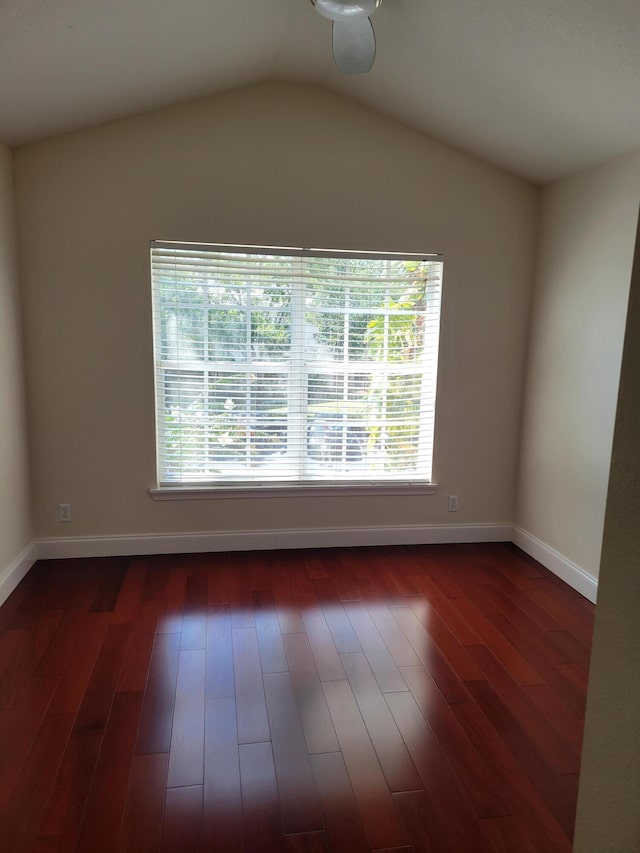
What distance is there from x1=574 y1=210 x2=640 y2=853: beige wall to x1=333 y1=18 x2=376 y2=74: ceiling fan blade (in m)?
1.94

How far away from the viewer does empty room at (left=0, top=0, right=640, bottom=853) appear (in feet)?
6.22

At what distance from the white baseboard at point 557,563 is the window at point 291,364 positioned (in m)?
0.87

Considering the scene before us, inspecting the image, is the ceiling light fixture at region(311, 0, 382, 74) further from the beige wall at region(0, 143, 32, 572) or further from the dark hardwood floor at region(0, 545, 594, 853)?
the dark hardwood floor at region(0, 545, 594, 853)

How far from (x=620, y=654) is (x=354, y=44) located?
240 cm

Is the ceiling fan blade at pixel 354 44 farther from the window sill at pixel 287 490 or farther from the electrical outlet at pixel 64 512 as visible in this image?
the electrical outlet at pixel 64 512

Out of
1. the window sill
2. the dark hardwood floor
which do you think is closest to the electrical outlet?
the dark hardwood floor

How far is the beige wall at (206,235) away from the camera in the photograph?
10.6ft

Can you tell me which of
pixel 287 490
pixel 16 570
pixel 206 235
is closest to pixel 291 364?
pixel 287 490

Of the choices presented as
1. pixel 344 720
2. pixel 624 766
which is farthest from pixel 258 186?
pixel 624 766

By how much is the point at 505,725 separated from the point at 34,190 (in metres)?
3.60

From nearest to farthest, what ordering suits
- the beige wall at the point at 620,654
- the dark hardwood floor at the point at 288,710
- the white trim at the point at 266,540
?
the beige wall at the point at 620,654
the dark hardwood floor at the point at 288,710
the white trim at the point at 266,540

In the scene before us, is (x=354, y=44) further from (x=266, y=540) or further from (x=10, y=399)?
(x=266, y=540)

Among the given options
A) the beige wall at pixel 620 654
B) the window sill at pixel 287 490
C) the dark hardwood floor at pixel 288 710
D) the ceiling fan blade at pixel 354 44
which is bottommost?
the dark hardwood floor at pixel 288 710

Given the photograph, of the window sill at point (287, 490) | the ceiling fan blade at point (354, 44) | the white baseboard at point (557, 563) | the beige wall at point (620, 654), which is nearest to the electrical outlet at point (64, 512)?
the window sill at point (287, 490)
